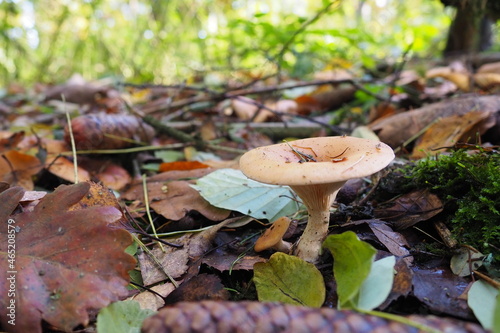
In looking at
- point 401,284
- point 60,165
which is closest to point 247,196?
point 401,284

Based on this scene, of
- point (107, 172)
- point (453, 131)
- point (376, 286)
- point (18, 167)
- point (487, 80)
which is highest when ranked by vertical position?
point (487, 80)

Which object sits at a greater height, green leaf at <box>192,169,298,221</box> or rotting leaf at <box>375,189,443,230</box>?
rotting leaf at <box>375,189,443,230</box>

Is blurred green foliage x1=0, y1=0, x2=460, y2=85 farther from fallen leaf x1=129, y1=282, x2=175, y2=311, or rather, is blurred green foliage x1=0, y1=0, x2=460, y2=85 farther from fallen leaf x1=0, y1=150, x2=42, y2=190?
fallen leaf x1=129, y1=282, x2=175, y2=311

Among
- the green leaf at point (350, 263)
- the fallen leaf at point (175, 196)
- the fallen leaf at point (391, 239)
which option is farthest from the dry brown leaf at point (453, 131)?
the fallen leaf at point (175, 196)

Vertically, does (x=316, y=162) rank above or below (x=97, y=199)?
above

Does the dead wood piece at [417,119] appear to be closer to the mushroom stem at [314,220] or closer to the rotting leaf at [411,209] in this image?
the rotting leaf at [411,209]

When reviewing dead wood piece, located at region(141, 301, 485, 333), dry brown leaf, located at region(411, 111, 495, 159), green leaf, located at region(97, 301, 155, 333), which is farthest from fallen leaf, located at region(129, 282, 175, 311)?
dry brown leaf, located at region(411, 111, 495, 159)

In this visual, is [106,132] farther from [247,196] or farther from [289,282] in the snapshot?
[289,282]

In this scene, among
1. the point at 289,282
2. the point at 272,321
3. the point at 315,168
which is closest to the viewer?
the point at 272,321
